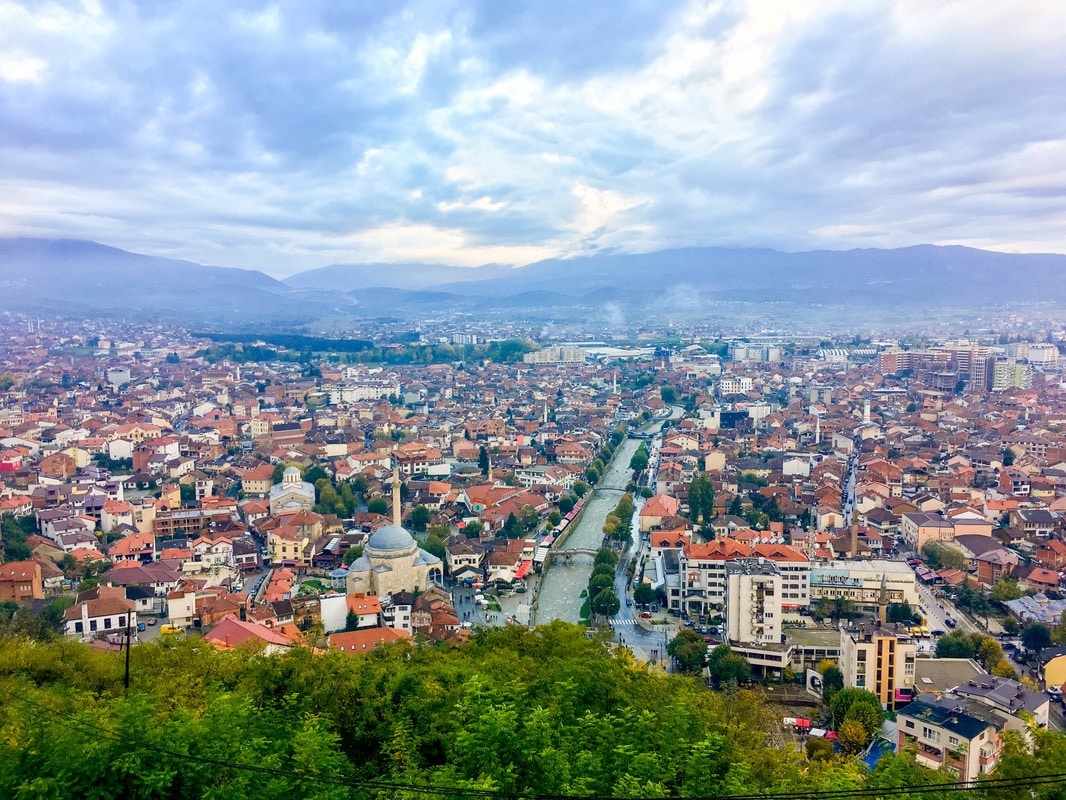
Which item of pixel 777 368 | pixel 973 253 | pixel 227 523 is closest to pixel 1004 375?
pixel 777 368

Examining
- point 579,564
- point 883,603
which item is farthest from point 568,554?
point 883,603

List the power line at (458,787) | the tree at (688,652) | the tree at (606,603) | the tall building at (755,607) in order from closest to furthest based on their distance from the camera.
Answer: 1. the power line at (458,787)
2. the tree at (688,652)
3. the tall building at (755,607)
4. the tree at (606,603)

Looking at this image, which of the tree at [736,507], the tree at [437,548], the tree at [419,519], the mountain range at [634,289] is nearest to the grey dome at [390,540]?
the tree at [437,548]

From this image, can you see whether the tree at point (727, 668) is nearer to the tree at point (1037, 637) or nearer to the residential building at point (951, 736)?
the residential building at point (951, 736)

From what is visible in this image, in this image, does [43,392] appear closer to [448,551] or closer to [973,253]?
[448,551]

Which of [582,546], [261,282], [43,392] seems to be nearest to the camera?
[582,546]

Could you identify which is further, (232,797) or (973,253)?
(973,253)

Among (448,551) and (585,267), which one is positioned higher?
(585,267)
